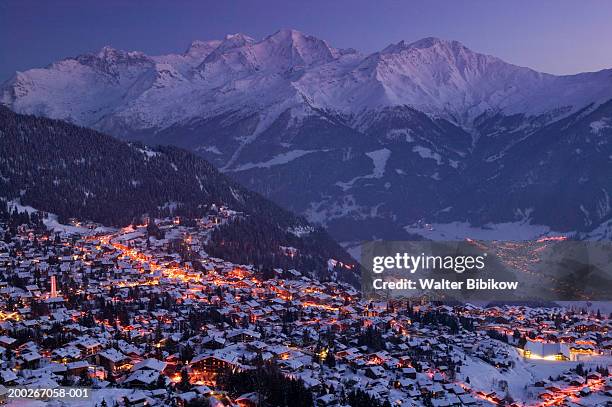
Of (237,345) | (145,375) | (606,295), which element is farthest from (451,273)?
(145,375)

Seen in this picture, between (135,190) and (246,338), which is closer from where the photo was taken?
(246,338)

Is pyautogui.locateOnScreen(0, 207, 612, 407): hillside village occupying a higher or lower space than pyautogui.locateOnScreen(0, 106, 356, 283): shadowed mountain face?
lower

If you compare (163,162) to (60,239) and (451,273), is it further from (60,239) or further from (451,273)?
(451,273)

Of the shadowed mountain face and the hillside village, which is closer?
the hillside village

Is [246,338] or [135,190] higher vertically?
[135,190]
